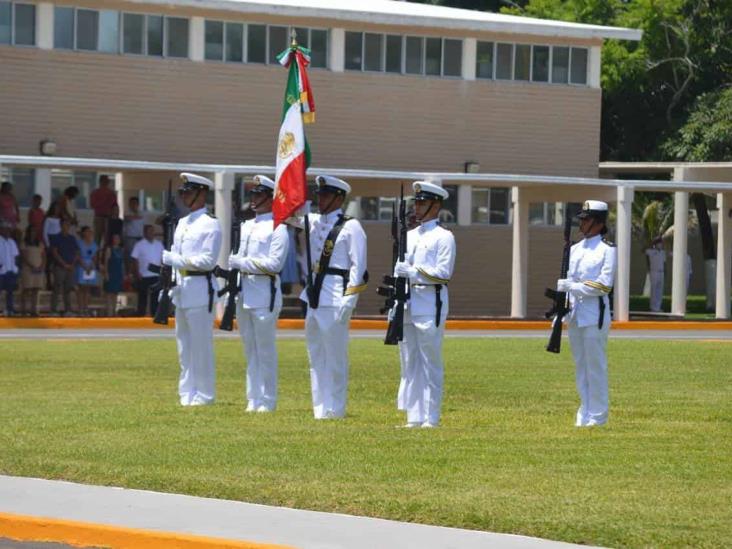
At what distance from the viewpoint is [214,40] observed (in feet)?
135

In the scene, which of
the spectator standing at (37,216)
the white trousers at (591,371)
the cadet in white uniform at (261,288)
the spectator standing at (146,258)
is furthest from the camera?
the spectator standing at (146,258)

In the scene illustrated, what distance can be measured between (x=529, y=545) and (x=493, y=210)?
3532 centimetres

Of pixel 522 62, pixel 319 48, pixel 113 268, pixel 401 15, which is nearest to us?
pixel 113 268

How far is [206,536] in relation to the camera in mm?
10141

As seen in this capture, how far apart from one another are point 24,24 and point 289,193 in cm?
2315

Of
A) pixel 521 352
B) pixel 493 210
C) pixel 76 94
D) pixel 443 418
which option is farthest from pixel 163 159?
pixel 443 418

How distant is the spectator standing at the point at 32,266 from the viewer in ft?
111

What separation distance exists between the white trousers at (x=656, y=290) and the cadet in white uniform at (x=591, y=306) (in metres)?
30.0

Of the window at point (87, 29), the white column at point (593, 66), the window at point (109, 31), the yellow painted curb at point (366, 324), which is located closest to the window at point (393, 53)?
the white column at point (593, 66)

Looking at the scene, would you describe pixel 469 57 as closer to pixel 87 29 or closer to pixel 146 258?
A: pixel 87 29

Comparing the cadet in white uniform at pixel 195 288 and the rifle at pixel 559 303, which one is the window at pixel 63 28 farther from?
the rifle at pixel 559 303

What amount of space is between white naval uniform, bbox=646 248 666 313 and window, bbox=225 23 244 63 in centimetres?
1215

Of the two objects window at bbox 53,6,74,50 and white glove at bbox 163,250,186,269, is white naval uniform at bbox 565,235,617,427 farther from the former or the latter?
window at bbox 53,6,74,50

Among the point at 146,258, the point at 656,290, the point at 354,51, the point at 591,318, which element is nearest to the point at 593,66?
the point at 656,290
